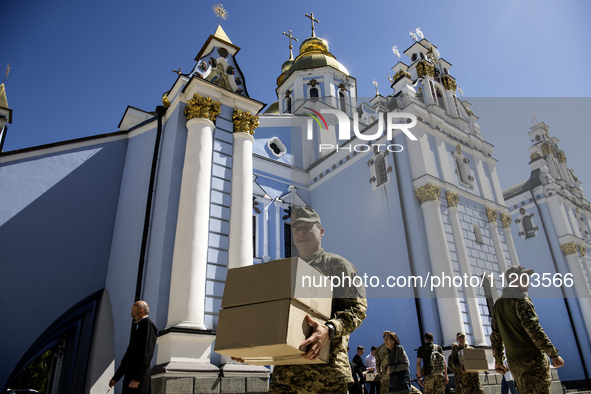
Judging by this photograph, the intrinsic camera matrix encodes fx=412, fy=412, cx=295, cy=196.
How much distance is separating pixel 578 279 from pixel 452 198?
11311 millimetres

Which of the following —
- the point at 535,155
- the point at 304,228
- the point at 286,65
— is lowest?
the point at 304,228

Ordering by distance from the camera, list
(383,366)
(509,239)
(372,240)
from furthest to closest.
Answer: (509,239)
(372,240)
(383,366)

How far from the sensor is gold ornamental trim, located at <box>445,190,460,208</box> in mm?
14541

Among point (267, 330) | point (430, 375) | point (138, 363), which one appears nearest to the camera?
point (267, 330)

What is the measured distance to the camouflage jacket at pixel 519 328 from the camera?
4.27m

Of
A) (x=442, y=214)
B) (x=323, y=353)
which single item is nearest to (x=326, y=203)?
(x=442, y=214)

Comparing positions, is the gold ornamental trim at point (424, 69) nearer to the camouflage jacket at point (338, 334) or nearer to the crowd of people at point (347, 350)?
the crowd of people at point (347, 350)

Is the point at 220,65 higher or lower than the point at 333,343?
higher

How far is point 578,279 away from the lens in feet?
67.8

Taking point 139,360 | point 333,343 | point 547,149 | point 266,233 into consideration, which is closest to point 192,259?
point 139,360

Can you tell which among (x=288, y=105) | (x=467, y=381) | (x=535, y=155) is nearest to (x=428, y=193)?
(x=467, y=381)

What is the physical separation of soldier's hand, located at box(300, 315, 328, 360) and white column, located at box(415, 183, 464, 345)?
1090 cm

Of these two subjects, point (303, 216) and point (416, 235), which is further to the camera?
point (416, 235)

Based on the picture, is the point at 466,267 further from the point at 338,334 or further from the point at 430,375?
the point at 338,334
